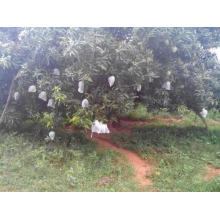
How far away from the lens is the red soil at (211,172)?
152 inches

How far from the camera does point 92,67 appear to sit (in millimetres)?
3391

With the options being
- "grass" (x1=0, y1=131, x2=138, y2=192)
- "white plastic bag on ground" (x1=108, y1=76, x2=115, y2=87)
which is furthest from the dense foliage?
"grass" (x1=0, y1=131, x2=138, y2=192)

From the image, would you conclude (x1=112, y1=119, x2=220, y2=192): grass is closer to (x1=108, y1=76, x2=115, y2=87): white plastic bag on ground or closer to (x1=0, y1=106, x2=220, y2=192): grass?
(x1=0, y1=106, x2=220, y2=192): grass

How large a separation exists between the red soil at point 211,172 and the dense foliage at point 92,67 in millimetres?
1313

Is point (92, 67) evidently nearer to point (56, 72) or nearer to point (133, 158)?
point (56, 72)

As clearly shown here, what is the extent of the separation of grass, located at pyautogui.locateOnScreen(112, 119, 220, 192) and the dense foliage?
1011 millimetres

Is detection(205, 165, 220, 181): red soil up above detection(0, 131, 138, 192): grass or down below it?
below

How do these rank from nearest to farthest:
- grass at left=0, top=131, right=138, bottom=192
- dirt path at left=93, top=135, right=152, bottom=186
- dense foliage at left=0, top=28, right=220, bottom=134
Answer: grass at left=0, top=131, right=138, bottom=192 → dense foliage at left=0, top=28, right=220, bottom=134 → dirt path at left=93, top=135, right=152, bottom=186

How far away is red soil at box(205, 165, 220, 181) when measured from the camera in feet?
12.7

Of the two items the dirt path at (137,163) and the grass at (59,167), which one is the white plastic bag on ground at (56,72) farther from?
the dirt path at (137,163)

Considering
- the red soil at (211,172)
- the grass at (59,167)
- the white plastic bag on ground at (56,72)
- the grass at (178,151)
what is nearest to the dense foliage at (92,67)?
the white plastic bag on ground at (56,72)

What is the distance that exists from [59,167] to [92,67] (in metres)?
1.59

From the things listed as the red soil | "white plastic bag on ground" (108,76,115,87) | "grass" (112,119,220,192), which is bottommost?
the red soil

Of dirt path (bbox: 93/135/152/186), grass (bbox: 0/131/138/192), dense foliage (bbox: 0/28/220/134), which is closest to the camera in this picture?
grass (bbox: 0/131/138/192)
